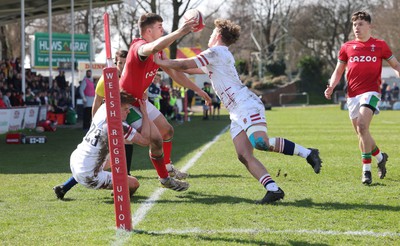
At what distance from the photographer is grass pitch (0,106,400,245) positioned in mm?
5871

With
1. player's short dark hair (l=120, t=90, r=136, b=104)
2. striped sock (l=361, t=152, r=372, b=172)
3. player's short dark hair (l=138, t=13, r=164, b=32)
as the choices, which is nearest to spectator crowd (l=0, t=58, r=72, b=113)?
player's short dark hair (l=138, t=13, r=164, b=32)

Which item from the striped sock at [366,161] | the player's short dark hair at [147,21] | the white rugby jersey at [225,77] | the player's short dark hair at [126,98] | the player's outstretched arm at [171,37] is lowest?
the striped sock at [366,161]

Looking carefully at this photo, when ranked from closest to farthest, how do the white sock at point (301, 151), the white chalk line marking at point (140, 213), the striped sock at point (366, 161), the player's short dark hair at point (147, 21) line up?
the white chalk line marking at point (140, 213) < the white sock at point (301, 151) < the player's short dark hair at point (147, 21) < the striped sock at point (366, 161)

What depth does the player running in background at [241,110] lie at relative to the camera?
7.55 m

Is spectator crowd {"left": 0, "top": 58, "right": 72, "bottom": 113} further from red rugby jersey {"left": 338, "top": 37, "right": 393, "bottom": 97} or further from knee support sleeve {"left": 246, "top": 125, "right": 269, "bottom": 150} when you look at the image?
knee support sleeve {"left": 246, "top": 125, "right": 269, "bottom": 150}

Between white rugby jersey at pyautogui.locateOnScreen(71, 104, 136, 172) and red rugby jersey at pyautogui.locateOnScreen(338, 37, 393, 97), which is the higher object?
red rugby jersey at pyautogui.locateOnScreen(338, 37, 393, 97)

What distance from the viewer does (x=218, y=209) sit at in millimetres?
7172

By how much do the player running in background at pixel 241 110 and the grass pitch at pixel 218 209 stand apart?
381 mm

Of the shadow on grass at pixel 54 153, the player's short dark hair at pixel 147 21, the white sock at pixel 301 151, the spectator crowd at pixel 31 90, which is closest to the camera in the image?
the white sock at pixel 301 151

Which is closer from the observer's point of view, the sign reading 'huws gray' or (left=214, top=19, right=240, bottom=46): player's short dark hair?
(left=214, top=19, right=240, bottom=46): player's short dark hair

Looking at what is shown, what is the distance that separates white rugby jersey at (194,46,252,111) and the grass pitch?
1.12m

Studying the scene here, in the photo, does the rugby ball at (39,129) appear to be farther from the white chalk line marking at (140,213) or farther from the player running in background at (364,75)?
the player running in background at (364,75)

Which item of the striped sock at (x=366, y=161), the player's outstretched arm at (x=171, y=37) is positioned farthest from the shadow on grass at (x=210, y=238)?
the striped sock at (x=366, y=161)

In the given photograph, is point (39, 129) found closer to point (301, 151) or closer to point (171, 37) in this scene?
point (301, 151)
